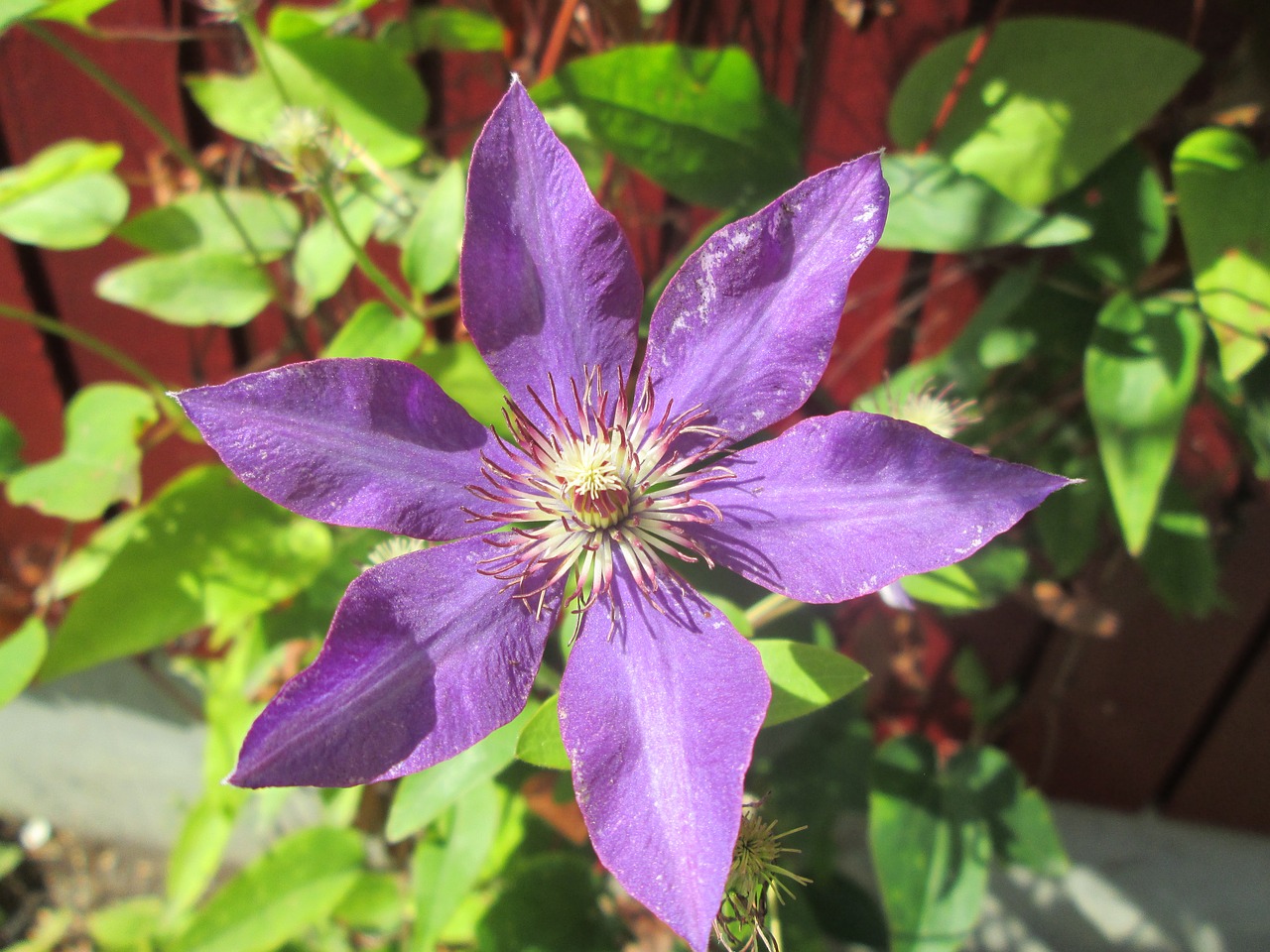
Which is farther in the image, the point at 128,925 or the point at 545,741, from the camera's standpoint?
the point at 128,925

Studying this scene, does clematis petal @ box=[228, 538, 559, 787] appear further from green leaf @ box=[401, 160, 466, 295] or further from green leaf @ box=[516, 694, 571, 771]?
green leaf @ box=[401, 160, 466, 295]

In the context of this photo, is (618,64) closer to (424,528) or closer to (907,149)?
(907,149)

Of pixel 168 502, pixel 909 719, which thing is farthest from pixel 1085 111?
pixel 909 719

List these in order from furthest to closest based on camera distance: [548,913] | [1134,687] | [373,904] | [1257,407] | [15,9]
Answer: [1134,687]
[373,904]
[548,913]
[1257,407]
[15,9]

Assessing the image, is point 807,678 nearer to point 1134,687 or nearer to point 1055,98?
point 1055,98

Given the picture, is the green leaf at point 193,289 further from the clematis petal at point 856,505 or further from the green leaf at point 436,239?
the clematis petal at point 856,505

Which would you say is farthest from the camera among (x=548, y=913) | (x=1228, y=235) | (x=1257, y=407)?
(x=548, y=913)

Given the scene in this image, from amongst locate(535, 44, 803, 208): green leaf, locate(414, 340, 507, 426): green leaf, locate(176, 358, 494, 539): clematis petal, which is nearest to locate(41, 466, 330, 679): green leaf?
locate(414, 340, 507, 426): green leaf

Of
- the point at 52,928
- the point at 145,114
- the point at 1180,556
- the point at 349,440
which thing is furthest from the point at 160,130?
the point at 52,928
